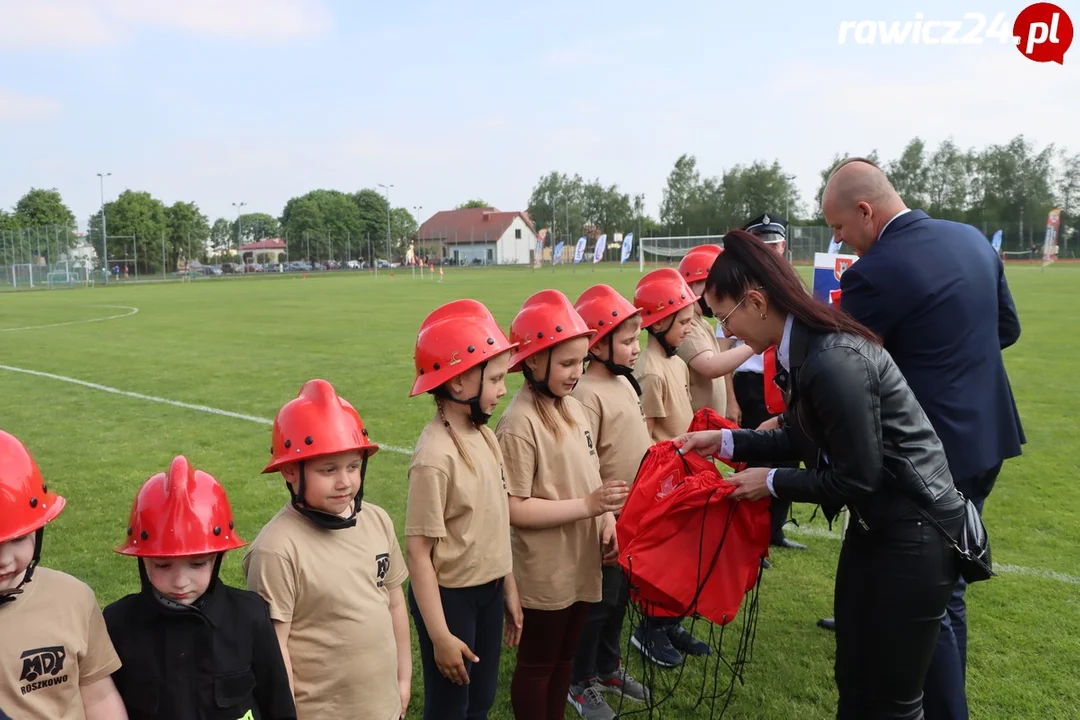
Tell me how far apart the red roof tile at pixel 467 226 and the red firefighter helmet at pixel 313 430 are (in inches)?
4290

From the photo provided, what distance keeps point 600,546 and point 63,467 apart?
22.7 ft

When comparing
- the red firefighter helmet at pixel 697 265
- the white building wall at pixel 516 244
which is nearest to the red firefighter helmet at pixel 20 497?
the red firefighter helmet at pixel 697 265

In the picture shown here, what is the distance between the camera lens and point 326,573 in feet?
8.43

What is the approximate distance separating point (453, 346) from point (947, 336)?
1932 mm

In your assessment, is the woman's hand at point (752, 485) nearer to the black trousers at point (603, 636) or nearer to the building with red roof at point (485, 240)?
the black trousers at point (603, 636)

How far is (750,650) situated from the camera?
14.7 feet

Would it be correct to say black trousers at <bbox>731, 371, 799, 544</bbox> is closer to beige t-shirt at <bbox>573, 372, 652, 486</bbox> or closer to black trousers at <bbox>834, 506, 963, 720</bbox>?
beige t-shirt at <bbox>573, 372, 652, 486</bbox>

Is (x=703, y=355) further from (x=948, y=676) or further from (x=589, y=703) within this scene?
(x=948, y=676)

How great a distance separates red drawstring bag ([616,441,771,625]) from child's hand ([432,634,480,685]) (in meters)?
0.68

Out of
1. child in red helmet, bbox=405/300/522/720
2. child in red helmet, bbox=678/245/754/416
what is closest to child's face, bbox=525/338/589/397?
child in red helmet, bbox=405/300/522/720

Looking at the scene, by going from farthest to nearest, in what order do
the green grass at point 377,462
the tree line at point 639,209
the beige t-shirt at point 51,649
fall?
the tree line at point 639,209 < the green grass at point 377,462 < the beige t-shirt at point 51,649

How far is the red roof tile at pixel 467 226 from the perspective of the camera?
368 ft

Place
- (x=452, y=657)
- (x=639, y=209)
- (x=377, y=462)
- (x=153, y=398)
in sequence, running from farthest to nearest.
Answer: (x=639, y=209), (x=153, y=398), (x=377, y=462), (x=452, y=657)

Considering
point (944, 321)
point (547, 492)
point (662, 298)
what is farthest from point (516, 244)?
point (944, 321)
